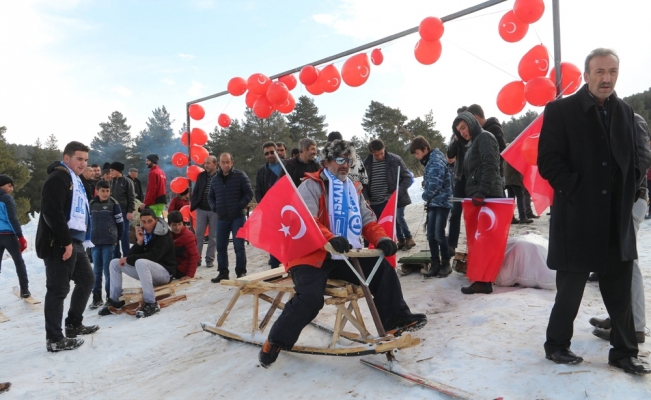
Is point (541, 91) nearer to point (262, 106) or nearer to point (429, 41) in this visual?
point (429, 41)

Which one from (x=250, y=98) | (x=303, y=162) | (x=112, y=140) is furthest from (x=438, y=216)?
(x=112, y=140)

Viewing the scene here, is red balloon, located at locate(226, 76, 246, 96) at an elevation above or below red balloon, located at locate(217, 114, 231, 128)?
above

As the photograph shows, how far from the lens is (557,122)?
10.2ft

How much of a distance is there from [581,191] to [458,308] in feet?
6.82

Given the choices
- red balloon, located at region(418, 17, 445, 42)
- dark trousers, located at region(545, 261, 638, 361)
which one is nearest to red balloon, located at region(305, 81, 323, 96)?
red balloon, located at region(418, 17, 445, 42)

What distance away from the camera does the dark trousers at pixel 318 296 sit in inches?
139

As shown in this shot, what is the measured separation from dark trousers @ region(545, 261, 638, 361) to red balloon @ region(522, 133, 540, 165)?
1667mm

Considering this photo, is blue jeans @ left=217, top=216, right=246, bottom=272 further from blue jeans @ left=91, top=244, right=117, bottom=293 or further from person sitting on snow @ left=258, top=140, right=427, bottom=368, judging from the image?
person sitting on snow @ left=258, top=140, right=427, bottom=368

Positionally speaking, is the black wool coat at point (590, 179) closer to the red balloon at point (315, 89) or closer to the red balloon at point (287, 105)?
the red balloon at point (315, 89)

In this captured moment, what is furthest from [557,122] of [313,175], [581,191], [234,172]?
[234,172]

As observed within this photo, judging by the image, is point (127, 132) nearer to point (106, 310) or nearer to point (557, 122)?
point (106, 310)

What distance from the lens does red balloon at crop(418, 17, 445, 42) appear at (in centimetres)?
725

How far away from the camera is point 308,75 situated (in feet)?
30.7

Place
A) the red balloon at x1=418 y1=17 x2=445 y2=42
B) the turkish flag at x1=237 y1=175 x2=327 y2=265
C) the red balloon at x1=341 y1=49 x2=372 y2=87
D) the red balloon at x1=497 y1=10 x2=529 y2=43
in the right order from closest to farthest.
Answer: the turkish flag at x1=237 y1=175 x2=327 y2=265 → the red balloon at x1=497 y1=10 x2=529 y2=43 → the red balloon at x1=418 y1=17 x2=445 y2=42 → the red balloon at x1=341 y1=49 x2=372 y2=87
